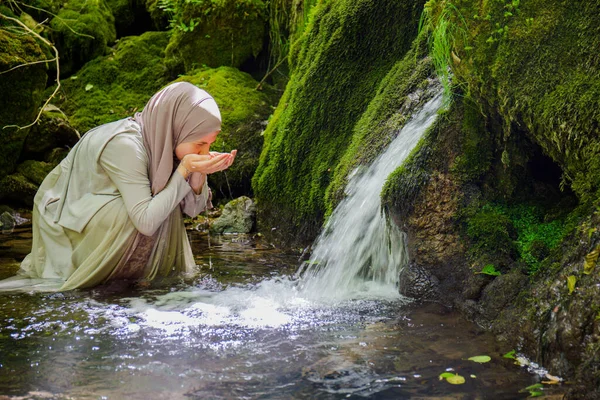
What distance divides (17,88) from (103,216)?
530 cm

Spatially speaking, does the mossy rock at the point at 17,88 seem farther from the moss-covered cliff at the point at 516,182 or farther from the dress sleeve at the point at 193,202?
the moss-covered cliff at the point at 516,182

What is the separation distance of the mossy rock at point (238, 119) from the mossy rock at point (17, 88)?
2.30 metres

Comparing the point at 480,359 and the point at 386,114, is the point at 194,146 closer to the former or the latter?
the point at 386,114

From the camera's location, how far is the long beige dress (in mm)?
5012

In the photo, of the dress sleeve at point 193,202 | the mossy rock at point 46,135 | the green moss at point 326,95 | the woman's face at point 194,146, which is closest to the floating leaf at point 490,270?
the woman's face at point 194,146

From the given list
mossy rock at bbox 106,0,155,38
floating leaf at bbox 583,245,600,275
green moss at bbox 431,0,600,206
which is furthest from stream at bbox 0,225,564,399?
mossy rock at bbox 106,0,155,38

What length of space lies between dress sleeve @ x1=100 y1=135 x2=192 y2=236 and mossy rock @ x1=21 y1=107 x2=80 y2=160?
6.08m

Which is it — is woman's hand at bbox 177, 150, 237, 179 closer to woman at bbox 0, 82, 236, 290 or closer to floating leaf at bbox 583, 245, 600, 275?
woman at bbox 0, 82, 236, 290

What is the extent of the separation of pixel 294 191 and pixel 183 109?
2611 mm

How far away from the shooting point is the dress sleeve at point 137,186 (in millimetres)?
4965

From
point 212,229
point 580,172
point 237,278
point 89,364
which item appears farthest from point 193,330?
point 212,229

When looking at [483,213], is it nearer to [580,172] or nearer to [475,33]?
[580,172]

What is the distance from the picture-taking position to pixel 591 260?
325cm

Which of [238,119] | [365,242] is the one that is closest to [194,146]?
[365,242]
